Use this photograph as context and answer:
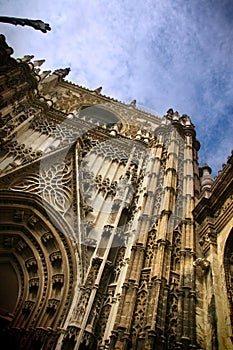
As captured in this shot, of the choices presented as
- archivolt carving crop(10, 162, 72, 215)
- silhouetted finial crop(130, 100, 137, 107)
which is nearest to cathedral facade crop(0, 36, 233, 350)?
archivolt carving crop(10, 162, 72, 215)

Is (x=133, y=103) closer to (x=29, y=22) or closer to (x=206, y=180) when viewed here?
(x=206, y=180)

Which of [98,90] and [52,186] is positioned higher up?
[98,90]

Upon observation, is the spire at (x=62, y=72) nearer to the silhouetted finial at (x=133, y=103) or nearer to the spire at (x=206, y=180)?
the silhouetted finial at (x=133, y=103)

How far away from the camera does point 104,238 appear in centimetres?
812

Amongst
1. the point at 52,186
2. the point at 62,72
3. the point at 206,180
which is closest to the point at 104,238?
the point at 52,186

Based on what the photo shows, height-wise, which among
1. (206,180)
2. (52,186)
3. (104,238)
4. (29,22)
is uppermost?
(206,180)

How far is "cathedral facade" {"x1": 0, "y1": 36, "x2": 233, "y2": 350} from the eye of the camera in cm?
607

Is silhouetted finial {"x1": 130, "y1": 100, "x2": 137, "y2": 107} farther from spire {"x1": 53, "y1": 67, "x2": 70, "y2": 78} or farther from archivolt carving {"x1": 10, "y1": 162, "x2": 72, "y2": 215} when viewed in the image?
archivolt carving {"x1": 10, "y1": 162, "x2": 72, "y2": 215}

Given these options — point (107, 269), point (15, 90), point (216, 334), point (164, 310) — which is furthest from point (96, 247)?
point (15, 90)

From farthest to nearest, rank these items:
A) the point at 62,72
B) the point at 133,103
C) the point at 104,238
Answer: the point at 133,103 < the point at 62,72 < the point at 104,238

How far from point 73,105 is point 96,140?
4472 millimetres

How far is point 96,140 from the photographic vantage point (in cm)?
1419

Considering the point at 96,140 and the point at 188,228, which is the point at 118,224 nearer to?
the point at 188,228

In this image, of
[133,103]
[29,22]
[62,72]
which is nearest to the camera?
[29,22]
